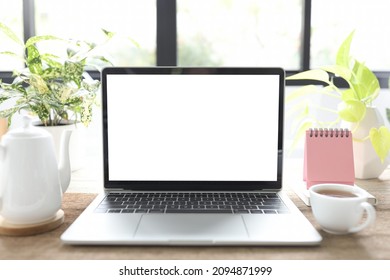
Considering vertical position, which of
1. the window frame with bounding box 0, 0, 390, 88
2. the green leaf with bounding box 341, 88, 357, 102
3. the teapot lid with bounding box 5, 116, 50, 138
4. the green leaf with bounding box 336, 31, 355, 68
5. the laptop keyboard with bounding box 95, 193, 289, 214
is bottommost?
the laptop keyboard with bounding box 95, 193, 289, 214

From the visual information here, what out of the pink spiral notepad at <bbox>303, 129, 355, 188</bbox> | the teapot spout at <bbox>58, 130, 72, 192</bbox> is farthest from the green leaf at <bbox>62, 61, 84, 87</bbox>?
the pink spiral notepad at <bbox>303, 129, 355, 188</bbox>

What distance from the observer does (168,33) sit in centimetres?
243

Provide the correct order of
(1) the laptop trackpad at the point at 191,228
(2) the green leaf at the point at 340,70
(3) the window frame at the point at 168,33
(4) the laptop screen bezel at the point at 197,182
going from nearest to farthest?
(1) the laptop trackpad at the point at 191,228, (4) the laptop screen bezel at the point at 197,182, (2) the green leaf at the point at 340,70, (3) the window frame at the point at 168,33

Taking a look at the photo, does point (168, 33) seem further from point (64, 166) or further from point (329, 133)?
point (64, 166)

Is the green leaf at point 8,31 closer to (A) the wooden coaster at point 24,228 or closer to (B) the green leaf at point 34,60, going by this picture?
(B) the green leaf at point 34,60

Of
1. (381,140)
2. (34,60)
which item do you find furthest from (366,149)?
(34,60)

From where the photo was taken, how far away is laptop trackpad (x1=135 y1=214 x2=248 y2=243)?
63cm

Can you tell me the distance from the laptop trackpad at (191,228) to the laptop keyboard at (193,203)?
34mm

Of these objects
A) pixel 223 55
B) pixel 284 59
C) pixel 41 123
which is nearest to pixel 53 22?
pixel 223 55

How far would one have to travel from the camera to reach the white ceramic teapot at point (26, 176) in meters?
0.65

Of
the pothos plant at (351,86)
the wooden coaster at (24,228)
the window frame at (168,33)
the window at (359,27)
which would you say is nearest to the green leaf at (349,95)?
the pothos plant at (351,86)

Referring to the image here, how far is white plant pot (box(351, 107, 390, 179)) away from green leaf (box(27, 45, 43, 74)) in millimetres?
826

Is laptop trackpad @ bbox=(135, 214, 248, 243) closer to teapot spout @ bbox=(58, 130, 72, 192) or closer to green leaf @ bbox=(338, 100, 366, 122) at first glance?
teapot spout @ bbox=(58, 130, 72, 192)

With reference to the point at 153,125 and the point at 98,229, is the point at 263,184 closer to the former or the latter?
the point at 153,125
